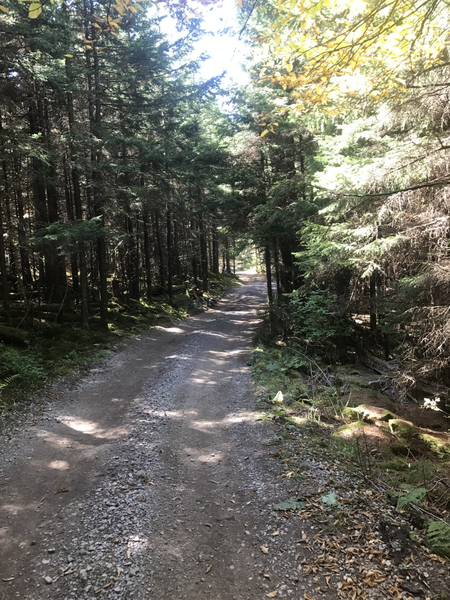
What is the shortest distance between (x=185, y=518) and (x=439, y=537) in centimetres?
293

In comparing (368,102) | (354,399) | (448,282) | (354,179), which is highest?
(368,102)

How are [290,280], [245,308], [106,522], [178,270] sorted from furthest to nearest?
1. [178,270]
2. [245,308]
3. [290,280]
4. [106,522]

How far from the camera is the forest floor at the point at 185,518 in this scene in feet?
11.6

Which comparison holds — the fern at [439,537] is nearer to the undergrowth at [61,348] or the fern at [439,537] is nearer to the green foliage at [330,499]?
the green foliage at [330,499]

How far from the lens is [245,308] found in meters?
27.9

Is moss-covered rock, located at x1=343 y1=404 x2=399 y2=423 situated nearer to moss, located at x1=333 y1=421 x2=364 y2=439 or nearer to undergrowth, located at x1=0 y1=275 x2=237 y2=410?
moss, located at x1=333 y1=421 x2=364 y2=439

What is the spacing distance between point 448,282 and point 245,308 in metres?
21.4

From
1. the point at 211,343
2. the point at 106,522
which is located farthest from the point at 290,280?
the point at 106,522

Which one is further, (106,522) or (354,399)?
(354,399)

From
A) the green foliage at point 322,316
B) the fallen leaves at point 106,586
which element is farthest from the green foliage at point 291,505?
the green foliage at point 322,316

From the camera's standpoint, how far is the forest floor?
3.52 m

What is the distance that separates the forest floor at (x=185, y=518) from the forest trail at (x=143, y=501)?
2 centimetres

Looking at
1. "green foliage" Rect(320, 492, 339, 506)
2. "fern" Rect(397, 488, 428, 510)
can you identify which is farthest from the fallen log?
"fern" Rect(397, 488, 428, 510)

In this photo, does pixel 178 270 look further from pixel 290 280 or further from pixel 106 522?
pixel 106 522
